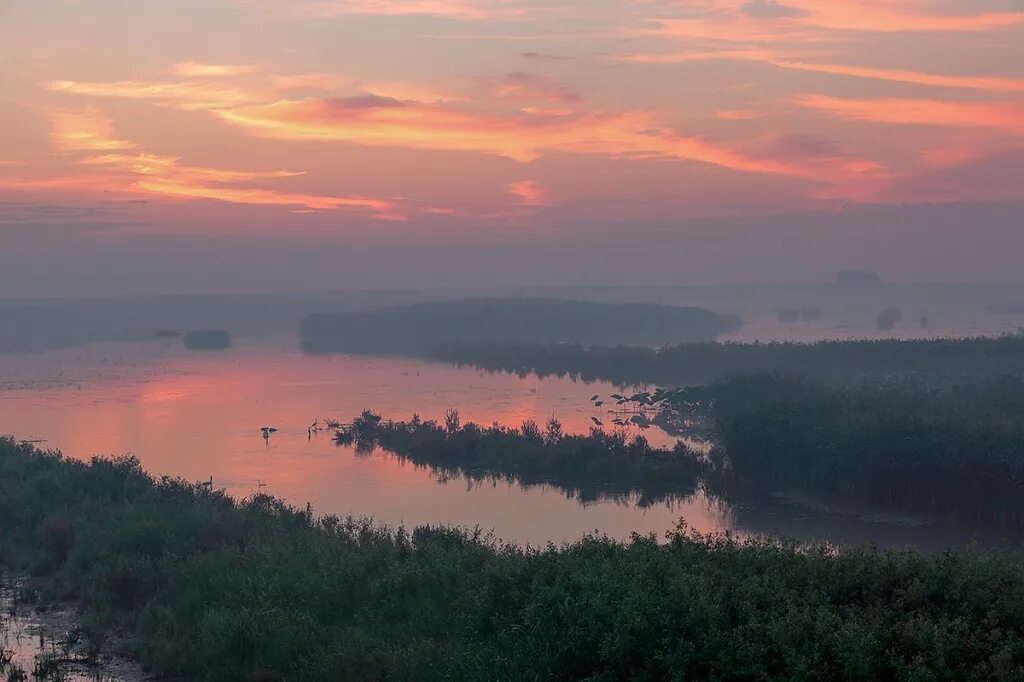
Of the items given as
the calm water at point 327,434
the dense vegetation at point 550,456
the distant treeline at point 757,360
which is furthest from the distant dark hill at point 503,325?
the dense vegetation at point 550,456

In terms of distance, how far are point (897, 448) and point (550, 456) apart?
1427 centimetres

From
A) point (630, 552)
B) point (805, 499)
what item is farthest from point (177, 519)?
point (805, 499)

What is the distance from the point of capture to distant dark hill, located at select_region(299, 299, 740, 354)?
127750 millimetres

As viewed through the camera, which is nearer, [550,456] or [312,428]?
[550,456]

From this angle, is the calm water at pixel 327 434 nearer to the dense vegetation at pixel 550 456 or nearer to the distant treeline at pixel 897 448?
the dense vegetation at pixel 550 456

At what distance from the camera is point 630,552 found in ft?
63.0

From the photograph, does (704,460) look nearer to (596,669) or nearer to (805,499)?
(805,499)

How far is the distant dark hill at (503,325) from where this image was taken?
12775 cm

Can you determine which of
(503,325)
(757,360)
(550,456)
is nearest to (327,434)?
(550,456)

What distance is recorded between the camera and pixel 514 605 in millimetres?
18125

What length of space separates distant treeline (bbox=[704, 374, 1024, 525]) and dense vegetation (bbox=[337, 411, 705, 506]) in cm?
312

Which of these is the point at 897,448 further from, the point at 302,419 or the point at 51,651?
the point at 302,419

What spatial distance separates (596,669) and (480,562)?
6.73 meters

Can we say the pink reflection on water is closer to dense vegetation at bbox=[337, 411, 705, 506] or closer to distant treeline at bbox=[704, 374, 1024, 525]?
dense vegetation at bbox=[337, 411, 705, 506]
